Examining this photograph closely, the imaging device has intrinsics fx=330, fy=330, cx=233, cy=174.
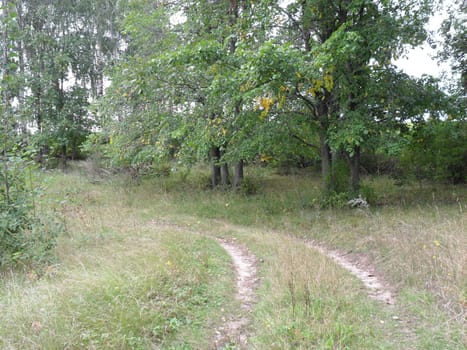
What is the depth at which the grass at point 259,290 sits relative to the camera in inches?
127

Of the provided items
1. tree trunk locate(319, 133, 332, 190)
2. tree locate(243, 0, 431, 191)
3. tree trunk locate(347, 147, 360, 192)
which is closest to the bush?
tree locate(243, 0, 431, 191)

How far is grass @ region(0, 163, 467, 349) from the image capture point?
10.6 feet

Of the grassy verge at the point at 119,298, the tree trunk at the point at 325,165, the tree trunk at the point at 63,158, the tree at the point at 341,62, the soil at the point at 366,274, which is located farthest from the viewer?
the tree trunk at the point at 63,158

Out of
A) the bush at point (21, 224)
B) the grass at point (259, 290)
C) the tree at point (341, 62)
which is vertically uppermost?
the tree at point (341, 62)

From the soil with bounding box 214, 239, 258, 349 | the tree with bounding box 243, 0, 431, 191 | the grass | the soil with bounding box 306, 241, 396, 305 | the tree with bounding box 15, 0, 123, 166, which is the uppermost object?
the tree with bounding box 15, 0, 123, 166

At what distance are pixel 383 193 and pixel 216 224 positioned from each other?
21.3 ft

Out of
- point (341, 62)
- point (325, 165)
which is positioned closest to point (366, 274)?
point (341, 62)

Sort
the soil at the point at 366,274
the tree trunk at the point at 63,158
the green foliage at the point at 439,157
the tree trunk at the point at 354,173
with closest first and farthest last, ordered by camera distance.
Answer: the soil at the point at 366,274 < the tree trunk at the point at 354,173 < the green foliage at the point at 439,157 < the tree trunk at the point at 63,158

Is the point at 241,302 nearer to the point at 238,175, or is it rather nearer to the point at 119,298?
the point at 119,298

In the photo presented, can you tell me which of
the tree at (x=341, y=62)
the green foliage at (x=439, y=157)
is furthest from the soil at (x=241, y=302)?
the green foliage at (x=439, y=157)

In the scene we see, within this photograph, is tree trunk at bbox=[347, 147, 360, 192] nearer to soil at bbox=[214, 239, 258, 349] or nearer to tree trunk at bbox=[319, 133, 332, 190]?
tree trunk at bbox=[319, 133, 332, 190]

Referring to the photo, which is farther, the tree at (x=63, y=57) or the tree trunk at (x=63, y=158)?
the tree trunk at (x=63, y=158)

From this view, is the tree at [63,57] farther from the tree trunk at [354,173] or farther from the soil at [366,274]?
the soil at [366,274]

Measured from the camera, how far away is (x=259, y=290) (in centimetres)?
477
